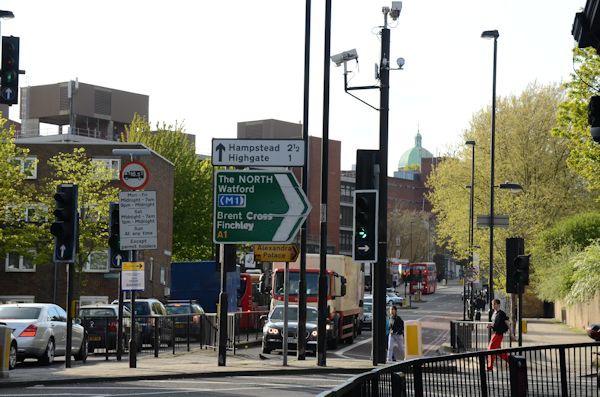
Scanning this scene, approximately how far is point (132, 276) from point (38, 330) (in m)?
4.21

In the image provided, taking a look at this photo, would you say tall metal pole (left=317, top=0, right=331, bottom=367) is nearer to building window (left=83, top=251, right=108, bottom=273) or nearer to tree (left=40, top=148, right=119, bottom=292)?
tree (left=40, top=148, right=119, bottom=292)

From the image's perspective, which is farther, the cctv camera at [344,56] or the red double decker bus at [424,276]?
the red double decker bus at [424,276]

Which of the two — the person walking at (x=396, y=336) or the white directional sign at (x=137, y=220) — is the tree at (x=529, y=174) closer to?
the person walking at (x=396, y=336)

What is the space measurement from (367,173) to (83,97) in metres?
88.2

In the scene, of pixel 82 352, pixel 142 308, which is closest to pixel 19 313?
pixel 82 352

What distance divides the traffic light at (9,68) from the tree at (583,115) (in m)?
23.3

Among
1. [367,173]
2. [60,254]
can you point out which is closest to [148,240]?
[60,254]

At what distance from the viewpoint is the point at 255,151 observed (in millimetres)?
25266

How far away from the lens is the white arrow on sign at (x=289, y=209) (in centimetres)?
2512

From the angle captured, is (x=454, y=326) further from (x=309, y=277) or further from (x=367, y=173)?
(x=367, y=173)

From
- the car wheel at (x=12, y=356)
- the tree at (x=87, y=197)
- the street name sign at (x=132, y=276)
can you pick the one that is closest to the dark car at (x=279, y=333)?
the street name sign at (x=132, y=276)

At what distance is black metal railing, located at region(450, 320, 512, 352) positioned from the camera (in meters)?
33.1

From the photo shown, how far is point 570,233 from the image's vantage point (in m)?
54.7

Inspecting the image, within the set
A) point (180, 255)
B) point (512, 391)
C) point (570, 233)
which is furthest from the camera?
point (180, 255)
